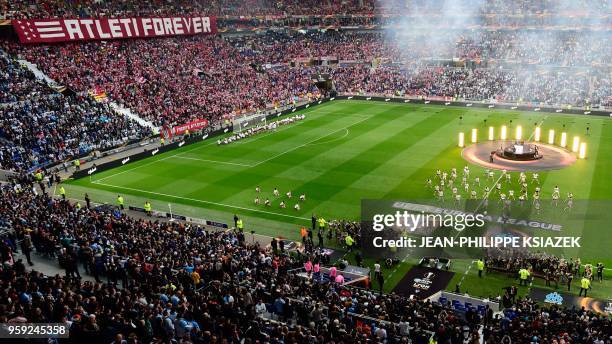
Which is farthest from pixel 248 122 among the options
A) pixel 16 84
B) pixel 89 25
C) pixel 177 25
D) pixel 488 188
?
pixel 488 188

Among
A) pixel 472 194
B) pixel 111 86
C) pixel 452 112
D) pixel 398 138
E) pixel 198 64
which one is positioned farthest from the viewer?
pixel 198 64

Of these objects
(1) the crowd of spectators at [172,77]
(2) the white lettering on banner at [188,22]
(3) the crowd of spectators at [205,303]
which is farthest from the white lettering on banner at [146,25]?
(3) the crowd of spectators at [205,303]

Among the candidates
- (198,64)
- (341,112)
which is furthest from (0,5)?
(341,112)

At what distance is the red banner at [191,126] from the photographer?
5881cm

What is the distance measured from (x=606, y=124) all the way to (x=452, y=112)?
57.7 ft

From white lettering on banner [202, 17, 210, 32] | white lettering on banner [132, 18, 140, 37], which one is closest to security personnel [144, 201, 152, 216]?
white lettering on banner [132, 18, 140, 37]

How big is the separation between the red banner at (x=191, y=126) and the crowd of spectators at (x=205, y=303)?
32781mm

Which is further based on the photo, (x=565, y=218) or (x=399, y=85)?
(x=399, y=85)

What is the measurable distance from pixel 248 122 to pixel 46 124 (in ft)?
71.0

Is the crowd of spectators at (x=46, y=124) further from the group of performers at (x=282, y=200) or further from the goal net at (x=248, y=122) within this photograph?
the group of performers at (x=282, y=200)

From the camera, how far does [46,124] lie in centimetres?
5169

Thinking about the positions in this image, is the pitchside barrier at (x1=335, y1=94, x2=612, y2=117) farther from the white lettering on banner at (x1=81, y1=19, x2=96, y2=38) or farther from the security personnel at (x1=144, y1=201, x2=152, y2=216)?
the security personnel at (x1=144, y1=201, x2=152, y2=216)

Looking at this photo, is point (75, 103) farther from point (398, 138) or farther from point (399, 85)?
point (399, 85)

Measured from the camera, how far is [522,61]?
81.8 m
